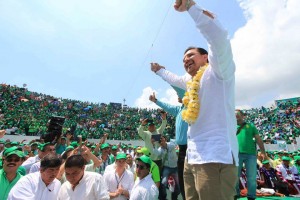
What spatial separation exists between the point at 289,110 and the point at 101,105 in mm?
27664

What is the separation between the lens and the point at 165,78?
2797 mm

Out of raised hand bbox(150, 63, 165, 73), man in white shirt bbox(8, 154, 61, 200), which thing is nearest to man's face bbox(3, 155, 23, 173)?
man in white shirt bbox(8, 154, 61, 200)

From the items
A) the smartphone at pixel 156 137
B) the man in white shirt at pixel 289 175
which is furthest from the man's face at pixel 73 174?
the man in white shirt at pixel 289 175

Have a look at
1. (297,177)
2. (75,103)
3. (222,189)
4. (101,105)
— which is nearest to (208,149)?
(222,189)

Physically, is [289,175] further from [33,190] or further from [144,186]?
[33,190]

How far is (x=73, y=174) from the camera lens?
2.97m

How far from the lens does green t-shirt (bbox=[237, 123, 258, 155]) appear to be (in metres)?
4.98

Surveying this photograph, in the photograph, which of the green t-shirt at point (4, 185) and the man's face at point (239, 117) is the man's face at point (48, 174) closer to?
the green t-shirt at point (4, 185)

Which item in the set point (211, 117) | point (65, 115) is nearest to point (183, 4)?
point (211, 117)

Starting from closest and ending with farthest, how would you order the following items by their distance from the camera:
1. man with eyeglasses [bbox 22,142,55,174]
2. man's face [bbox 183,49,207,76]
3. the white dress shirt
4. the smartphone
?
1. the white dress shirt
2. man's face [bbox 183,49,207,76]
3. man with eyeglasses [bbox 22,142,55,174]
4. the smartphone

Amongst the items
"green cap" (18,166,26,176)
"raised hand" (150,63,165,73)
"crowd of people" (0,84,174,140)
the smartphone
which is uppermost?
"crowd of people" (0,84,174,140)

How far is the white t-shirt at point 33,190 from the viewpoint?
2820 mm

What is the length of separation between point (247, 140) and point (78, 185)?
3.50 meters

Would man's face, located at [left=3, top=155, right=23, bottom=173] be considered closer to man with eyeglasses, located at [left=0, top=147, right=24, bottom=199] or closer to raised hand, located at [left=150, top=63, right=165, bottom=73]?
man with eyeglasses, located at [left=0, top=147, right=24, bottom=199]
